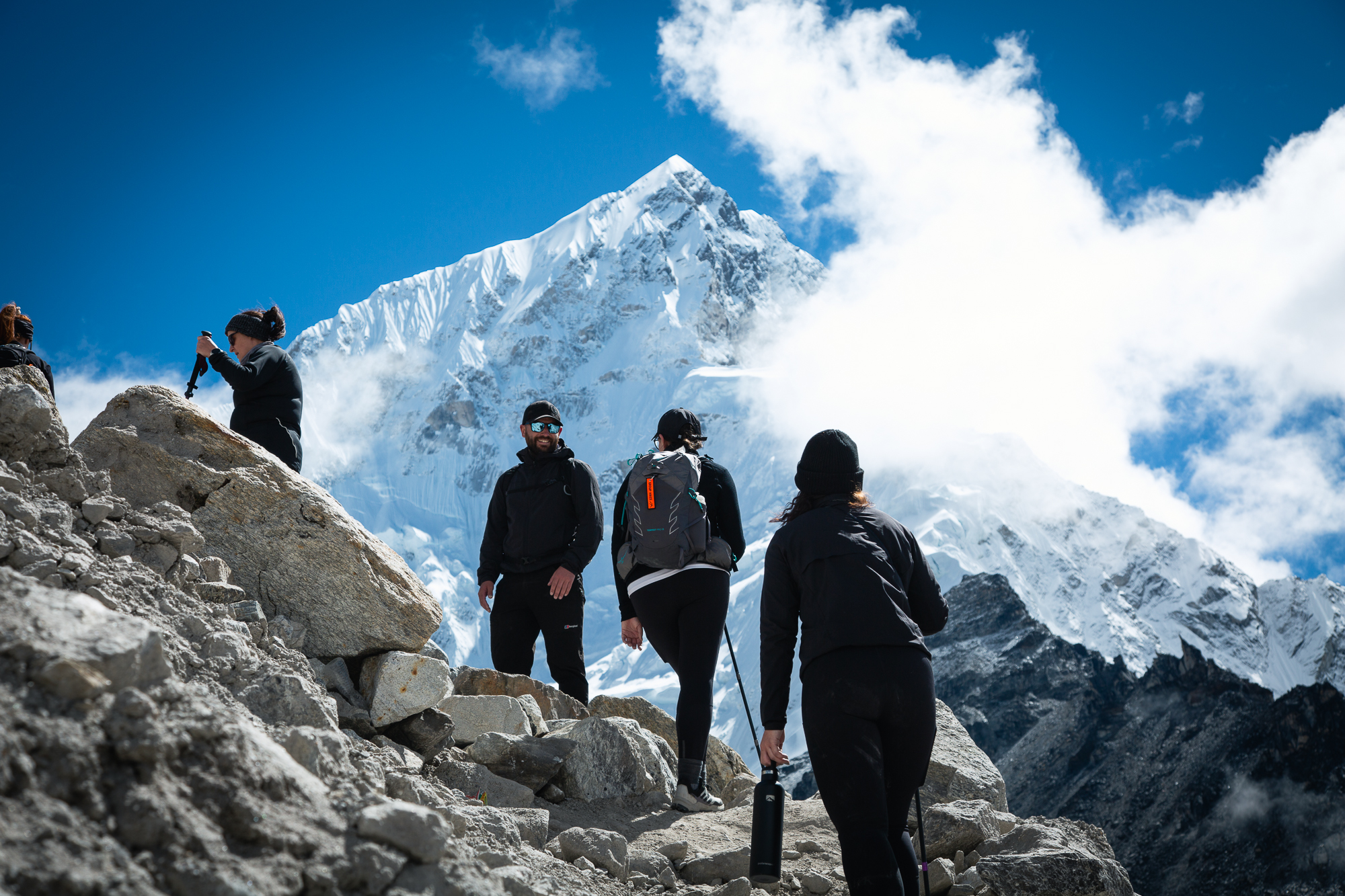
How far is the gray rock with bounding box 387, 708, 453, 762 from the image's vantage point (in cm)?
449

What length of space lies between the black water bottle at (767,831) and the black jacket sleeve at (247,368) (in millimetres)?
3441

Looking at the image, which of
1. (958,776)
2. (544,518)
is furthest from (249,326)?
(958,776)

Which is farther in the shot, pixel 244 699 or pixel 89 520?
pixel 89 520

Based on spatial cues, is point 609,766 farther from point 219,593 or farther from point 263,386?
point 263,386

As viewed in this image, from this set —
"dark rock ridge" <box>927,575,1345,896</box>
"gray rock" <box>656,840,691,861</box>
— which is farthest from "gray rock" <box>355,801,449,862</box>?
"dark rock ridge" <box>927,575,1345,896</box>

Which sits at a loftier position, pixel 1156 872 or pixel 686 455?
pixel 1156 872

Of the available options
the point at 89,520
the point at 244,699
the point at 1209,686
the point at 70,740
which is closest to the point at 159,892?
the point at 70,740

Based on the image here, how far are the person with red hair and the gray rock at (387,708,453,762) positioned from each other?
2.99 metres

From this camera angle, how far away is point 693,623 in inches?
181

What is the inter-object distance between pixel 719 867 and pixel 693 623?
3.66 ft

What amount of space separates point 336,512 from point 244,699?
58.3 inches

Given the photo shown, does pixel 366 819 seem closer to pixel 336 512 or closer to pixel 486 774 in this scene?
pixel 486 774

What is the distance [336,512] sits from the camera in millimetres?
4902

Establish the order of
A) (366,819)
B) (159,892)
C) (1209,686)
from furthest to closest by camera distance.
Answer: (1209,686) → (366,819) → (159,892)
